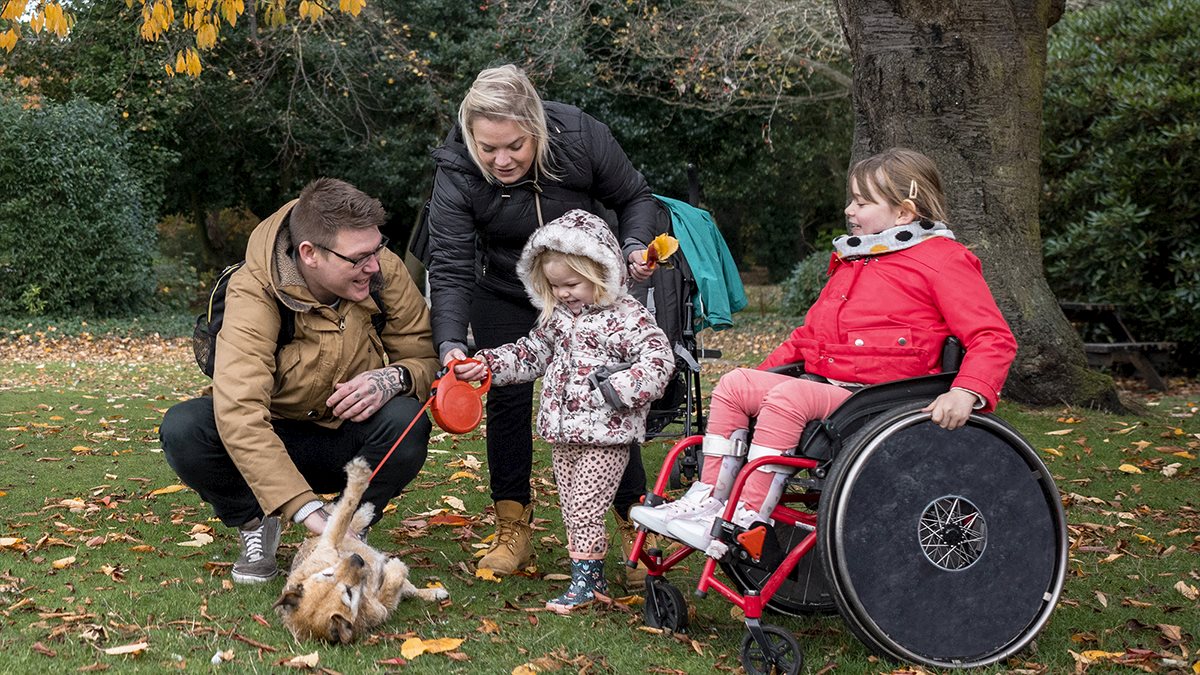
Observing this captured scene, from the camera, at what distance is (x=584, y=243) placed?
3805 millimetres

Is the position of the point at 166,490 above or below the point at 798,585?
below

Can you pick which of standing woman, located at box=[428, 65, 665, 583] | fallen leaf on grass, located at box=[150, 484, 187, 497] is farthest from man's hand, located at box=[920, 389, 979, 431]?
fallen leaf on grass, located at box=[150, 484, 187, 497]

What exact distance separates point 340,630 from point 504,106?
5.72 feet

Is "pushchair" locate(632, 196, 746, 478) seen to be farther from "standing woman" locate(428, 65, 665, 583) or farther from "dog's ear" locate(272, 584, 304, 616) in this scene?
"dog's ear" locate(272, 584, 304, 616)

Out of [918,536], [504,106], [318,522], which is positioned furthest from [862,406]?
[318,522]

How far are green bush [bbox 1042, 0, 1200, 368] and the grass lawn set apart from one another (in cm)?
413

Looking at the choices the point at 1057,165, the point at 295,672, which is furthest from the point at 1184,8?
the point at 295,672

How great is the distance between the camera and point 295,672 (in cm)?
319

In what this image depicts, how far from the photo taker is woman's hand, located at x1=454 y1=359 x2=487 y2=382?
385 cm

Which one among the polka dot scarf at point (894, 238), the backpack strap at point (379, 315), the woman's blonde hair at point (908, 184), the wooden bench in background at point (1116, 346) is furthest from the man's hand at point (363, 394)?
the wooden bench in background at point (1116, 346)

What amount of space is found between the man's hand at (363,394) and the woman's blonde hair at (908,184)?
1698mm

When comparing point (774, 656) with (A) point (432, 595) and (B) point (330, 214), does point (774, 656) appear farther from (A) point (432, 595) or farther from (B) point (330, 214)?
(B) point (330, 214)

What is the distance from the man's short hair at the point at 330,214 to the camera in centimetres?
390

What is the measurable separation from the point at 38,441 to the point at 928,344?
5.65 m
